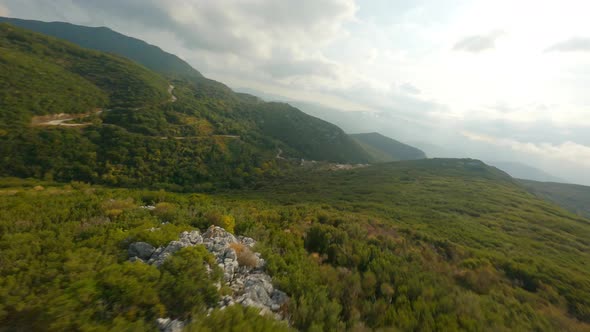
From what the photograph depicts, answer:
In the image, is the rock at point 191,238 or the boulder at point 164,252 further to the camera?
the rock at point 191,238

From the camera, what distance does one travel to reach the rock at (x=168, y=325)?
396 cm

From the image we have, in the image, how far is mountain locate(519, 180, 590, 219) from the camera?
320 ft

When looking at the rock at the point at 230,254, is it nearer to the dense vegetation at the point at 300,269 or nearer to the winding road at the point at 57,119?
the dense vegetation at the point at 300,269

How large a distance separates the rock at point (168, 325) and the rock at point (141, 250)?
2872 millimetres

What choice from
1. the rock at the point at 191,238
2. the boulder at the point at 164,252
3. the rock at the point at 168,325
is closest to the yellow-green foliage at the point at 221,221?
the rock at the point at 191,238

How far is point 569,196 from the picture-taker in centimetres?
11644

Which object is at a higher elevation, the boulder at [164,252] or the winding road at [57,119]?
the boulder at [164,252]

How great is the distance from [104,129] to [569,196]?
216614mm

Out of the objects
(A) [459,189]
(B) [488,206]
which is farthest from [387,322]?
(A) [459,189]

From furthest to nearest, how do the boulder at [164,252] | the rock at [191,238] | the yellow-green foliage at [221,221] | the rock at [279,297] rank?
the yellow-green foliage at [221,221]
the rock at [191,238]
the boulder at [164,252]
the rock at [279,297]

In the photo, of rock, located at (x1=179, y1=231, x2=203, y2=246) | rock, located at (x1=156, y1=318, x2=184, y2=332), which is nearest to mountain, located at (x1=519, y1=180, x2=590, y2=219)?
rock, located at (x1=179, y1=231, x2=203, y2=246)

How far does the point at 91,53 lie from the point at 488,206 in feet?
533

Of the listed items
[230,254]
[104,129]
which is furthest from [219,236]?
[104,129]

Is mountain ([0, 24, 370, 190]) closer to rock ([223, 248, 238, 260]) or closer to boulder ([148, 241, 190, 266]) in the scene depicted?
boulder ([148, 241, 190, 266])
